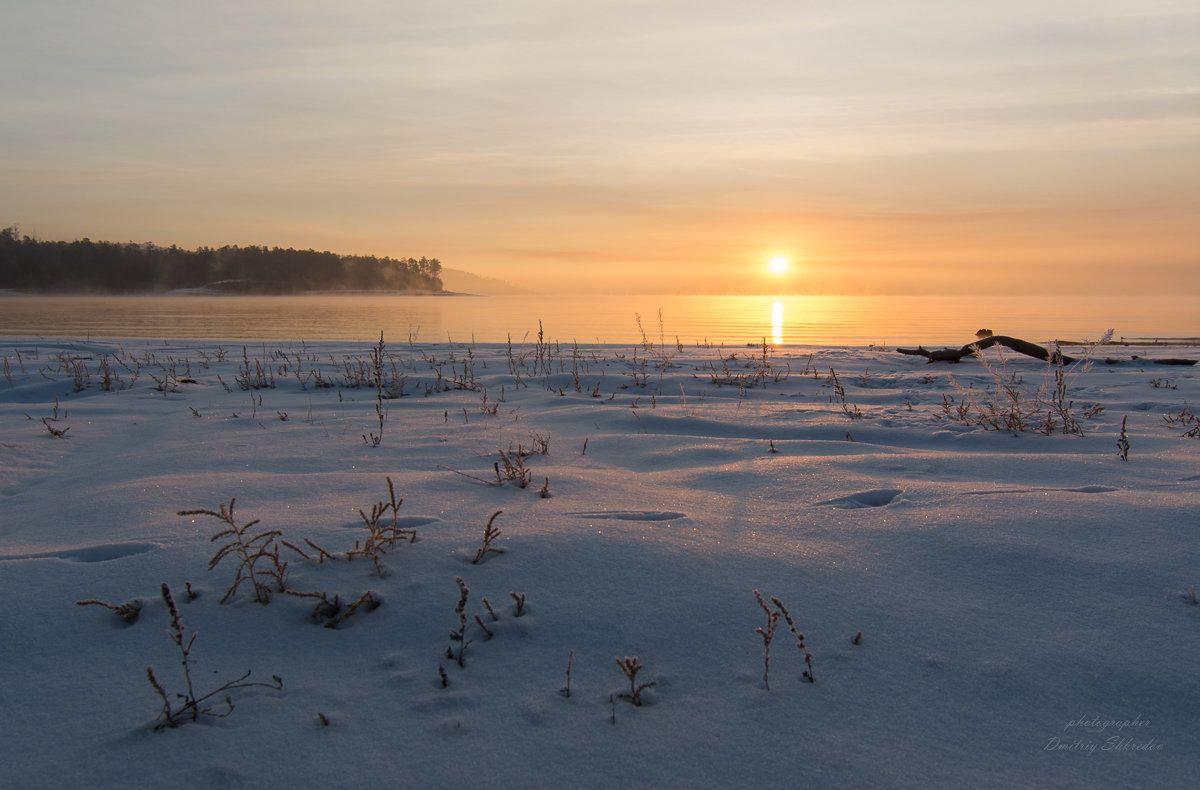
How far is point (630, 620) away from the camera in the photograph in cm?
169

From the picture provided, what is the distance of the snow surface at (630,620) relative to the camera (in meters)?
1.24

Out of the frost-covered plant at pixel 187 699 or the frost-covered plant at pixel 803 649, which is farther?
the frost-covered plant at pixel 803 649

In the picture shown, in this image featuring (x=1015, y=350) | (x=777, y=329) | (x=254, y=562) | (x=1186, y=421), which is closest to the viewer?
(x=254, y=562)

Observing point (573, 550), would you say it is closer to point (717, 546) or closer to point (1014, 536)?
point (717, 546)

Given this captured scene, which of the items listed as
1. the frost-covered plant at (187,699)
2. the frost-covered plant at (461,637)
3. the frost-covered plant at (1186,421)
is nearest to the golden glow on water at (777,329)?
the frost-covered plant at (1186,421)

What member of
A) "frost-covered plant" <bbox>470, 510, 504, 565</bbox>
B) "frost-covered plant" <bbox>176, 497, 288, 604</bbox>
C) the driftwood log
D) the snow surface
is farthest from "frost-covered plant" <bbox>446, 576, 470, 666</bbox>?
the driftwood log

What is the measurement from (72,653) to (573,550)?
4.27 ft

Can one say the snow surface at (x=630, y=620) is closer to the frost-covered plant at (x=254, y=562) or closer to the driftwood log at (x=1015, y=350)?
the frost-covered plant at (x=254, y=562)

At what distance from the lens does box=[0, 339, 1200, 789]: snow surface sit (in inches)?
48.8

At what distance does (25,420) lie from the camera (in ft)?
14.4

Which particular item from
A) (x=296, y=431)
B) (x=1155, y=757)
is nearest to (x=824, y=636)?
(x=1155, y=757)

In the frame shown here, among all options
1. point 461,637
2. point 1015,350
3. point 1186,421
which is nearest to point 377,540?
point 461,637

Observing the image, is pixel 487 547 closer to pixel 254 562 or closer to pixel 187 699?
pixel 254 562

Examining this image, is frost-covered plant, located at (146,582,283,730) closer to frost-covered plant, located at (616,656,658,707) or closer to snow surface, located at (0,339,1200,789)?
snow surface, located at (0,339,1200,789)
